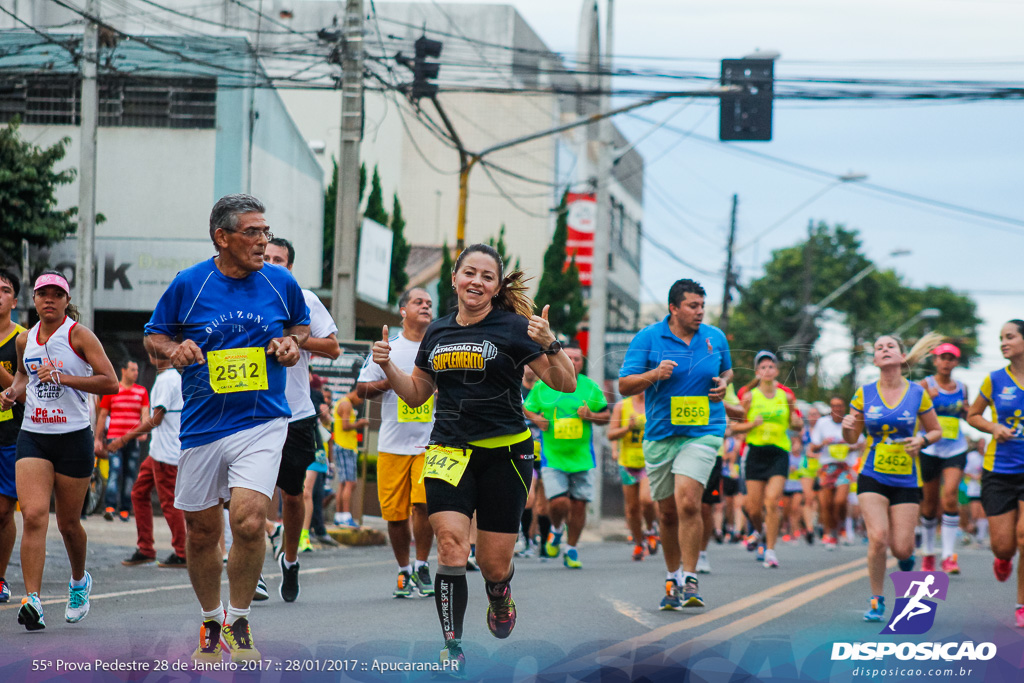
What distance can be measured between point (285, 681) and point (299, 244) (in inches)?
797

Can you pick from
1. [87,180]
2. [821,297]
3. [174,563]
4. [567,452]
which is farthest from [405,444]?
[821,297]

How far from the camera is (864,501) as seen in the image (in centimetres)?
894

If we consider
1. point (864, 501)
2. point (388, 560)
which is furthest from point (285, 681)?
point (388, 560)

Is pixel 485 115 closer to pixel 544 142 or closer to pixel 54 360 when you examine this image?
pixel 544 142

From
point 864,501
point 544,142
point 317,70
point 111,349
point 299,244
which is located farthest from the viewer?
point 544,142

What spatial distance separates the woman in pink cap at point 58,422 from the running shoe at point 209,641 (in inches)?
70.2

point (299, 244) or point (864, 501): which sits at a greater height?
point (299, 244)

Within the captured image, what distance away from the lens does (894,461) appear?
8.83 m

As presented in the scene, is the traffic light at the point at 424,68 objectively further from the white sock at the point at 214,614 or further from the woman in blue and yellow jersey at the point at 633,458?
the white sock at the point at 214,614

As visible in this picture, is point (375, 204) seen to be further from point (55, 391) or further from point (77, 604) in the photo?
point (77, 604)

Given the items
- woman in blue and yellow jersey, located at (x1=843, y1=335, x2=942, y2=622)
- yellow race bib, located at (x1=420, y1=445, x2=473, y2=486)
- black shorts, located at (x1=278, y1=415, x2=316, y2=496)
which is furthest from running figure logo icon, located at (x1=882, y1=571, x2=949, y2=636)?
black shorts, located at (x1=278, y1=415, x2=316, y2=496)

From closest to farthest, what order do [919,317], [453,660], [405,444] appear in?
[453,660] → [405,444] → [919,317]

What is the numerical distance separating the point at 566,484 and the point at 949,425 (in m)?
3.83

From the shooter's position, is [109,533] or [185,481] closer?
[185,481]
